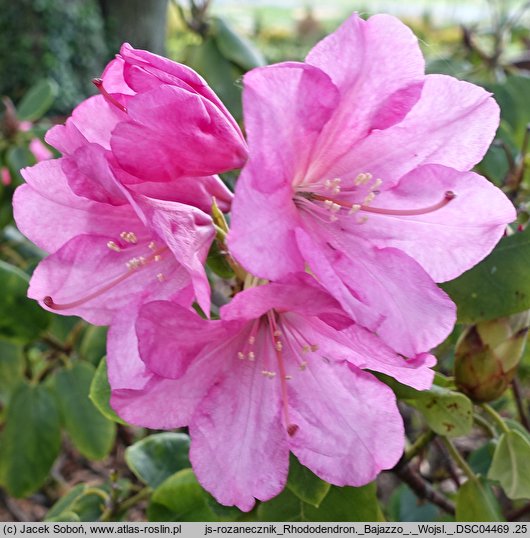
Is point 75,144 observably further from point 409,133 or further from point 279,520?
point 279,520

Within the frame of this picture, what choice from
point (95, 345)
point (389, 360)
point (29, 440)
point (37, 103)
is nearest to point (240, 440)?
point (389, 360)

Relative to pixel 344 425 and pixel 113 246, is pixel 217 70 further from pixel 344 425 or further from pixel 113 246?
pixel 344 425

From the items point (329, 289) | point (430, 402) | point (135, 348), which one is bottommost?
point (430, 402)

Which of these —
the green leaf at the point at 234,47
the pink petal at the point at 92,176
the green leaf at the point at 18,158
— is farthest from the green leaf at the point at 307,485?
the green leaf at the point at 18,158

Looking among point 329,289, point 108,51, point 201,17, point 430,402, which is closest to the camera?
point 329,289

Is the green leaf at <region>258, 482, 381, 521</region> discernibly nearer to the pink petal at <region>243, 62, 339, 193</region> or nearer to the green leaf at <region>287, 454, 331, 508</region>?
the green leaf at <region>287, 454, 331, 508</region>

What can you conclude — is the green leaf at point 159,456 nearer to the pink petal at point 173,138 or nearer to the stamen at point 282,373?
the stamen at point 282,373

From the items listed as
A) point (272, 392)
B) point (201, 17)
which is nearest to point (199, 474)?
point (272, 392)
